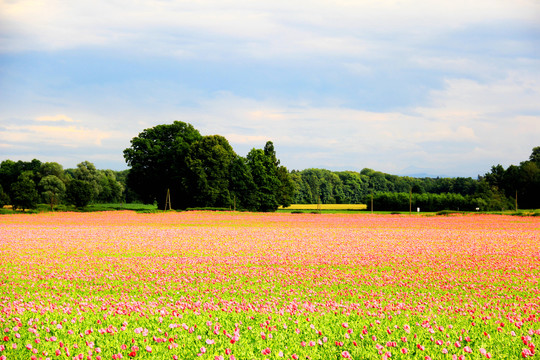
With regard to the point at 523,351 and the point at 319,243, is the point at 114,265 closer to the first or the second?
the point at 319,243

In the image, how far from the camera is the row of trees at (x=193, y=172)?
253ft

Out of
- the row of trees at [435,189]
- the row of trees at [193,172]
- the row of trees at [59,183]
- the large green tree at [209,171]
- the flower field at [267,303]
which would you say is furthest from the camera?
the row of trees at [435,189]

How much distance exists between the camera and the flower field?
22.2ft

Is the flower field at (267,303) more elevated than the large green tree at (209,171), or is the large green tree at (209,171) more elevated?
the large green tree at (209,171)

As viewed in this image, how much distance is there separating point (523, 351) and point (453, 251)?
50.5 ft

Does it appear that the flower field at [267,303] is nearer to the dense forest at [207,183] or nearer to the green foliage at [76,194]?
the dense forest at [207,183]

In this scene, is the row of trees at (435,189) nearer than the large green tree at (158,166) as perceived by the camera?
No

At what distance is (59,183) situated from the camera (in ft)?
370

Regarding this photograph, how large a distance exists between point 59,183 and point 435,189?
385ft

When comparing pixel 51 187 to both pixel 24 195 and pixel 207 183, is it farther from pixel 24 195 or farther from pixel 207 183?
pixel 207 183

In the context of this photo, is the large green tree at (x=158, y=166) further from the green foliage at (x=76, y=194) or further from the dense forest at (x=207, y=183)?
the green foliage at (x=76, y=194)

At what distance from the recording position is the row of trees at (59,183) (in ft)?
287

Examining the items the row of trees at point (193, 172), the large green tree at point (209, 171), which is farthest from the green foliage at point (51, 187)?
the large green tree at point (209, 171)

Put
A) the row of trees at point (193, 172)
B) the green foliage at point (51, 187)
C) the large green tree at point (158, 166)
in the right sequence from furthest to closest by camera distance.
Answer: the green foliage at point (51, 187) → the large green tree at point (158, 166) → the row of trees at point (193, 172)
